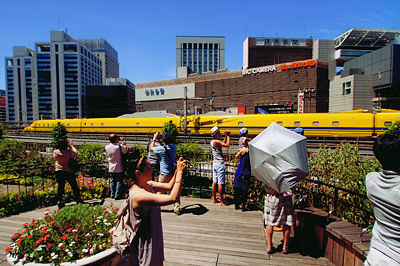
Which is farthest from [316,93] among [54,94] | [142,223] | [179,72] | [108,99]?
[54,94]

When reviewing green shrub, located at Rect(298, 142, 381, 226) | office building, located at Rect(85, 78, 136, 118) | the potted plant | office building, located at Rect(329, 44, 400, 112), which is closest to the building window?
Result: office building, located at Rect(329, 44, 400, 112)

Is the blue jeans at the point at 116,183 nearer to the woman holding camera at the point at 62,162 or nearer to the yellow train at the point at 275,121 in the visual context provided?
the woman holding camera at the point at 62,162

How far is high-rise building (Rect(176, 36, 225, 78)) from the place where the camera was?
152750mm

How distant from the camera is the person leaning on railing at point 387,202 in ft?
6.48

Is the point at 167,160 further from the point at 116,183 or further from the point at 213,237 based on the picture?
the point at 116,183

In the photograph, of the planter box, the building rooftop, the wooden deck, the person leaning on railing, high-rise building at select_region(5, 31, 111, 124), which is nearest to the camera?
the person leaning on railing

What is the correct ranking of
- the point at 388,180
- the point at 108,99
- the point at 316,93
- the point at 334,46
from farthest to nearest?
the point at 108,99 → the point at 334,46 → the point at 316,93 → the point at 388,180

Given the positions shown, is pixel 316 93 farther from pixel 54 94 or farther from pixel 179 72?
pixel 54 94

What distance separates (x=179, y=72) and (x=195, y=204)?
7110 centimetres

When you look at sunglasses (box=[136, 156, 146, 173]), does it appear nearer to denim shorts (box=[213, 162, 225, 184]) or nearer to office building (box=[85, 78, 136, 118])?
denim shorts (box=[213, 162, 225, 184])

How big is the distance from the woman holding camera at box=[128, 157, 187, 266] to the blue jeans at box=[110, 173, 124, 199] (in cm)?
457

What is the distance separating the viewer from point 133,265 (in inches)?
98.3

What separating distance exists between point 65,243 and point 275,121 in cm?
1904

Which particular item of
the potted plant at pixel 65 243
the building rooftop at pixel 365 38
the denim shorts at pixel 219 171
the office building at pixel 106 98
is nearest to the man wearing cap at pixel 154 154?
the denim shorts at pixel 219 171
